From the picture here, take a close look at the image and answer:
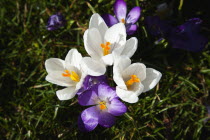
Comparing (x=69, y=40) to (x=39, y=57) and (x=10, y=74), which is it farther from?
(x=10, y=74)

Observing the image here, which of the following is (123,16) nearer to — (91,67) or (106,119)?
(91,67)

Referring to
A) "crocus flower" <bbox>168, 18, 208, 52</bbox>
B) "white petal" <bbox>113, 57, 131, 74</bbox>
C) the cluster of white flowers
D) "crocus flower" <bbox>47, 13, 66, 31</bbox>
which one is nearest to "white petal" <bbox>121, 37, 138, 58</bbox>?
the cluster of white flowers

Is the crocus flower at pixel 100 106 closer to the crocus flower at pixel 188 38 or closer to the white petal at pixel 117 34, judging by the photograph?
the white petal at pixel 117 34

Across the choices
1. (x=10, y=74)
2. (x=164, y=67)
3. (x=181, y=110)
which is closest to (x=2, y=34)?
(x=10, y=74)

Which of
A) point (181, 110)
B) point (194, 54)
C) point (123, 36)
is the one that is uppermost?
point (123, 36)

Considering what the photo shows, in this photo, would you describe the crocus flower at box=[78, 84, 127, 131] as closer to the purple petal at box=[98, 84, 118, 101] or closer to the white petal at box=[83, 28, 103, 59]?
the purple petal at box=[98, 84, 118, 101]

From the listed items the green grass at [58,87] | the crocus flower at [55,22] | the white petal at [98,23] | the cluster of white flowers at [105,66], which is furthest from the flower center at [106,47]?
the crocus flower at [55,22]

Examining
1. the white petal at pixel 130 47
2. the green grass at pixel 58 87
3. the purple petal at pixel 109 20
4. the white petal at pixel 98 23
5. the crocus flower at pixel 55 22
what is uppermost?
the white petal at pixel 98 23
